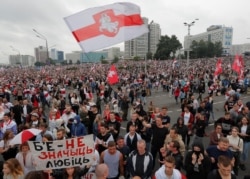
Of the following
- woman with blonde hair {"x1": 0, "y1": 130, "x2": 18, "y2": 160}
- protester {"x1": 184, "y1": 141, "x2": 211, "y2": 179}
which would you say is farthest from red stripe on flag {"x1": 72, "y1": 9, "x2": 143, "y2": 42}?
protester {"x1": 184, "y1": 141, "x2": 211, "y2": 179}

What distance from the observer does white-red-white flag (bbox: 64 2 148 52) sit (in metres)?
6.04

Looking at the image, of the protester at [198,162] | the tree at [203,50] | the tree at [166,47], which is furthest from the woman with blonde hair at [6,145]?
the tree at [203,50]

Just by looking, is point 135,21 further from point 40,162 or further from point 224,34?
point 224,34

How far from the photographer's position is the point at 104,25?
6336 mm

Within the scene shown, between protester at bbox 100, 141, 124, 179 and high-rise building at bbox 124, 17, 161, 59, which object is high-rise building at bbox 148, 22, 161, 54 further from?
protester at bbox 100, 141, 124, 179

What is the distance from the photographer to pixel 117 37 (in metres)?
6.46

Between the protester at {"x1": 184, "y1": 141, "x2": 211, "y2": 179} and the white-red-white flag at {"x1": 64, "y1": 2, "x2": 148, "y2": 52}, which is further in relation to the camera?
the white-red-white flag at {"x1": 64, "y1": 2, "x2": 148, "y2": 52}

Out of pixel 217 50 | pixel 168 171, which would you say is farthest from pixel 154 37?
pixel 168 171

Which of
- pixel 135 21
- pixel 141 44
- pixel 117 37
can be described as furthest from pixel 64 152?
pixel 141 44

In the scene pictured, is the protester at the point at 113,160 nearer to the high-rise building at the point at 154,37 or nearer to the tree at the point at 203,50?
the tree at the point at 203,50

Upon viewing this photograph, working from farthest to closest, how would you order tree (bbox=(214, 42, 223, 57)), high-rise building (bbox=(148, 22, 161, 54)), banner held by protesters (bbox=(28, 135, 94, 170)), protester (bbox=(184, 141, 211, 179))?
1. high-rise building (bbox=(148, 22, 161, 54))
2. tree (bbox=(214, 42, 223, 57))
3. protester (bbox=(184, 141, 211, 179))
4. banner held by protesters (bbox=(28, 135, 94, 170))

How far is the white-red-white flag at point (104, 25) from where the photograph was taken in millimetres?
6035

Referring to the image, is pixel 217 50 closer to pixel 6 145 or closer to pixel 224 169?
pixel 6 145

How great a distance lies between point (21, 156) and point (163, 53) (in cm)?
8233
